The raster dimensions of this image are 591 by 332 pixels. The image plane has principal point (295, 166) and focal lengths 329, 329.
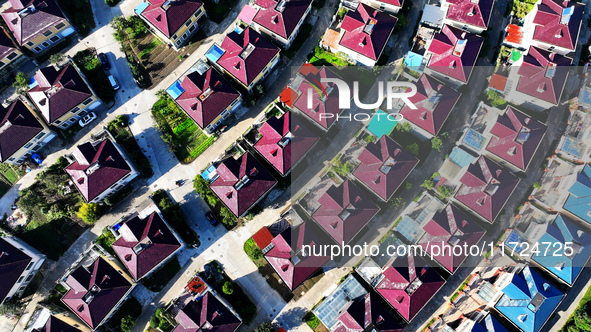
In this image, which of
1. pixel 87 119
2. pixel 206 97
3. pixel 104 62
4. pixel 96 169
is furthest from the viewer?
pixel 104 62

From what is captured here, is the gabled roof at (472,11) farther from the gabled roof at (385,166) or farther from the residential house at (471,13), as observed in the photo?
the gabled roof at (385,166)

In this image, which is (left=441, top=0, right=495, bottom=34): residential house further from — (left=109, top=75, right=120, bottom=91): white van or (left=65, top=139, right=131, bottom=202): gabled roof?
(left=65, top=139, right=131, bottom=202): gabled roof

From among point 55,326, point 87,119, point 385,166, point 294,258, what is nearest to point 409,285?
point 294,258

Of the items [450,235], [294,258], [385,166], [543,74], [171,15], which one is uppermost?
[543,74]

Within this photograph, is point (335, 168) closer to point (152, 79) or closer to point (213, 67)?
point (213, 67)

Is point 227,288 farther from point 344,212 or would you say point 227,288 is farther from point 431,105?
point 431,105

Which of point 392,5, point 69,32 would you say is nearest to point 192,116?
point 69,32

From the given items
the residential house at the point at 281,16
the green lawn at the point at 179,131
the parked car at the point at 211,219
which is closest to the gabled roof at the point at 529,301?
the parked car at the point at 211,219
